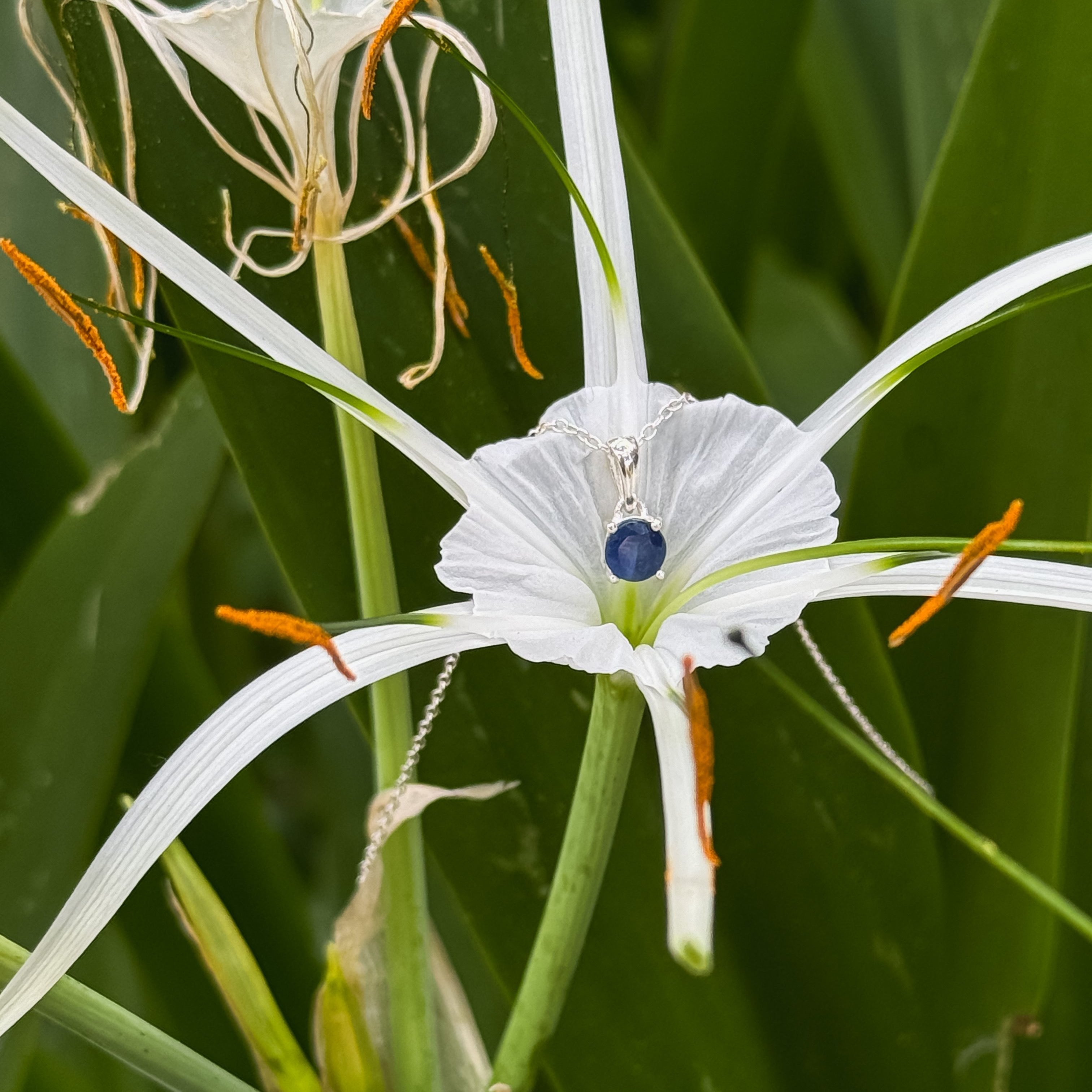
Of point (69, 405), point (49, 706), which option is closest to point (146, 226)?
point (49, 706)

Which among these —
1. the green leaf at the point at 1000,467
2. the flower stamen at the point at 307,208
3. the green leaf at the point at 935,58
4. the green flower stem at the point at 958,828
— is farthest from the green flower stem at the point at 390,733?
the green leaf at the point at 935,58

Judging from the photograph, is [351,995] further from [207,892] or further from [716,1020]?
[716,1020]

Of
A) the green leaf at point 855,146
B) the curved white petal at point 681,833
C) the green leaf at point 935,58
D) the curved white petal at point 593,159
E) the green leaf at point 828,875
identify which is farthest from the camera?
the green leaf at point 855,146

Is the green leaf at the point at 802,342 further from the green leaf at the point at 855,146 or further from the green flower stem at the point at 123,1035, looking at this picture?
the green flower stem at the point at 123,1035

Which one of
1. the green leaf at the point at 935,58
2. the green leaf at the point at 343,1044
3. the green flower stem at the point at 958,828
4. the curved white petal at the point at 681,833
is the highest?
the green leaf at the point at 935,58

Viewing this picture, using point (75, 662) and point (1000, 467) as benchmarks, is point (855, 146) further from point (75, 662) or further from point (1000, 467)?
point (75, 662)

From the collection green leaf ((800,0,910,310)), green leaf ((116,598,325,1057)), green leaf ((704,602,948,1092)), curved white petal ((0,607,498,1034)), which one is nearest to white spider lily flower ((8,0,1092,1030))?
curved white petal ((0,607,498,1034))

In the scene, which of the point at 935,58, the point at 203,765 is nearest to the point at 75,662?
the point at 203,765
